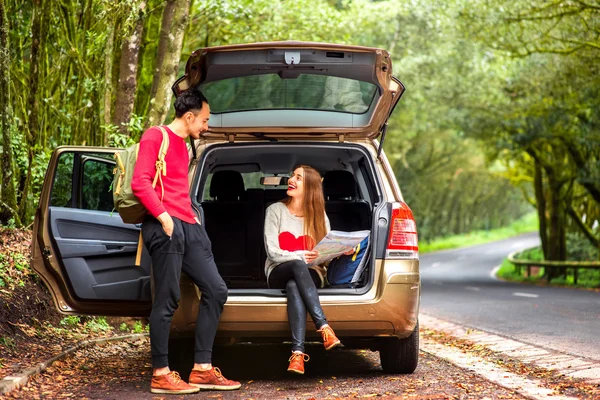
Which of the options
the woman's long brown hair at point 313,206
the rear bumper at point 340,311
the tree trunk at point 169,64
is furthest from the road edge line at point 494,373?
the tree trunk at point 169,64

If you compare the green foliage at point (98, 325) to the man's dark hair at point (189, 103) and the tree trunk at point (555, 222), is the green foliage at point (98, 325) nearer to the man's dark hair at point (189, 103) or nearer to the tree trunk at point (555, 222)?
the man's dark hair at point (189, 103)

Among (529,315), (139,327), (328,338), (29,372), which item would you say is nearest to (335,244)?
(328,338)

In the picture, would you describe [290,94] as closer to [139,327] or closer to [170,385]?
[170,385]

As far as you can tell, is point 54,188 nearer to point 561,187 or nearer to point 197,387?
point 197,387

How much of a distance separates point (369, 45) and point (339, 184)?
61.5 feet

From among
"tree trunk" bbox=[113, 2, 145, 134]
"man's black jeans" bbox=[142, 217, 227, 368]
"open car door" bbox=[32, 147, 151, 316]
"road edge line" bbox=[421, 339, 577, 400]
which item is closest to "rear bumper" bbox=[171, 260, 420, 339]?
"man's black jeans" bbox=[142, 217, 227, 368]

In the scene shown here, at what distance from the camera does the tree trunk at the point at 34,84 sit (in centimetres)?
976

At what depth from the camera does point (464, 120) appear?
86.0 feet

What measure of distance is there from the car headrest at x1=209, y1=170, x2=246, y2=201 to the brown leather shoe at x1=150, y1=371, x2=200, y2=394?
7.93 ft

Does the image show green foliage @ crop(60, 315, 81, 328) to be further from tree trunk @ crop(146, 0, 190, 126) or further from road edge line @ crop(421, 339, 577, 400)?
road edge line @ crop(421, 339, 577, 400)

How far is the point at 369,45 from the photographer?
25922mm

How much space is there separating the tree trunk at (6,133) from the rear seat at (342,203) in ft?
11.3

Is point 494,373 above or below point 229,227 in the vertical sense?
below

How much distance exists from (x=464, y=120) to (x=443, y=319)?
1484 centimetres
